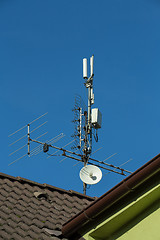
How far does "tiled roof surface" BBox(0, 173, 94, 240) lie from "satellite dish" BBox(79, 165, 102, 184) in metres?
2.33

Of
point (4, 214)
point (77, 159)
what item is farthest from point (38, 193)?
point (77, 159)

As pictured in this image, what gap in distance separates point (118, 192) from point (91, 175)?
5.54 meters

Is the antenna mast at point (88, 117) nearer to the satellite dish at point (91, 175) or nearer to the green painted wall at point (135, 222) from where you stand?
the satellite dish at point (91, 175)

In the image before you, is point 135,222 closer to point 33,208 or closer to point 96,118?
point 33,208

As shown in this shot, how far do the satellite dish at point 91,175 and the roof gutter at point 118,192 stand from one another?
5215mm

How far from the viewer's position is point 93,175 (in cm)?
1297

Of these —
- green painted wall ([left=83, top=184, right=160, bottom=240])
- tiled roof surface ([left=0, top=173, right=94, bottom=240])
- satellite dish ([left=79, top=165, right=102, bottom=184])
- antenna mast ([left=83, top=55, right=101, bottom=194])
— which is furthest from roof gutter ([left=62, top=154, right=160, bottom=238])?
antenna mast ([left=83, top=55, right=101, bottom=194])

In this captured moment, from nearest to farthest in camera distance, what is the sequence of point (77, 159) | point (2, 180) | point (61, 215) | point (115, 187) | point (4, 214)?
1. point (115, 187)
2. point (4, 214)
3. point (61, 215)
4. point (2, 180)
5. point (77, 159)

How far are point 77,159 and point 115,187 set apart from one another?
30.2 feet

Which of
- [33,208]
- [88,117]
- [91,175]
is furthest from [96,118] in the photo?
[33,208]

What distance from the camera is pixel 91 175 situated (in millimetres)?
12961

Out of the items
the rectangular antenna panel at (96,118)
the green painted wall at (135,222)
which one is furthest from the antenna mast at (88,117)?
the green painted wall at (135,222)

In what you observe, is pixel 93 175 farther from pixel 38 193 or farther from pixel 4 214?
pixel 4 214

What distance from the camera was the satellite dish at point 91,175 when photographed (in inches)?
508
